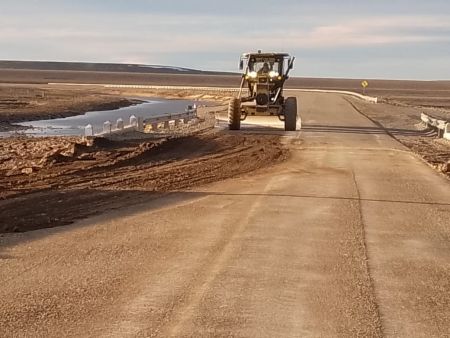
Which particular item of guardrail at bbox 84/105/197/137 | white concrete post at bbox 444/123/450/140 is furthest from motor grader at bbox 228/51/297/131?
white concrete post at bbox 444/123/450/140

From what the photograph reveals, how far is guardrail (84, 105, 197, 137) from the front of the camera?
27.0 m

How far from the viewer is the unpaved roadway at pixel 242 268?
661 centimetres

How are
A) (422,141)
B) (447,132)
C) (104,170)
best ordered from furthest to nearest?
(447,132)
(422,141)
(104,170)

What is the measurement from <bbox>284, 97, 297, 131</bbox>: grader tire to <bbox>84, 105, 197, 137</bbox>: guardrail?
555 cm

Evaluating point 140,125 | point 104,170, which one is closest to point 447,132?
point 140,125

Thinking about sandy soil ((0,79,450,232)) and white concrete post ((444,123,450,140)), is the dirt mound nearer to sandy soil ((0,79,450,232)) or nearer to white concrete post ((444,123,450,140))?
sandy soil ((0,79,450,232))

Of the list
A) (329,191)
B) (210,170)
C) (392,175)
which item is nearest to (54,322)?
(329,191)

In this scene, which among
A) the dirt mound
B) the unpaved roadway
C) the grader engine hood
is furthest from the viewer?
the grader engine hood

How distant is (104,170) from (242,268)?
8.91 metres

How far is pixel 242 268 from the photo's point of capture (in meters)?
8.35

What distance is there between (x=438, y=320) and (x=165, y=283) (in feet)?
9.26

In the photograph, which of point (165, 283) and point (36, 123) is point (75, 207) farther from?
point (36, 123)

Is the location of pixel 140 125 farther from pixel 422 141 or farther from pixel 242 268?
pixel 242 268

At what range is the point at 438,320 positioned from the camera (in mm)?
6820
